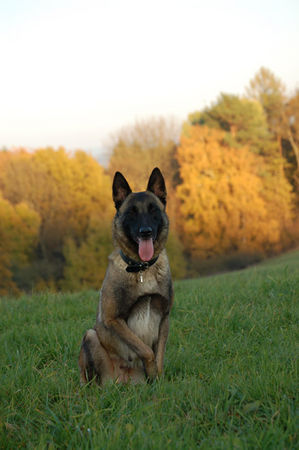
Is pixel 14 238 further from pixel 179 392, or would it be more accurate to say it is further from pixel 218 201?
pixel 179 392

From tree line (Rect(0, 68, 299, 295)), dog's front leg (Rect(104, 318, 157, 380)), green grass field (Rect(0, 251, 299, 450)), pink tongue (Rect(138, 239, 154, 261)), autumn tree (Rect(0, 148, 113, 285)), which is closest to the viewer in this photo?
green grass field (Rect(0, 251, 299, 450))

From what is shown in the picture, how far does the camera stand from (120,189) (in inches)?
161

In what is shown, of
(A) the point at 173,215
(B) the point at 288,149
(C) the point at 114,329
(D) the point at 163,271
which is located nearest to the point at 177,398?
(C) the point at 114,329

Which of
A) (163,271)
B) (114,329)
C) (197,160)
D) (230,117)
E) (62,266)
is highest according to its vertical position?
(230,117)

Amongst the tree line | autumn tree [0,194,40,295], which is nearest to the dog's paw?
the tree line

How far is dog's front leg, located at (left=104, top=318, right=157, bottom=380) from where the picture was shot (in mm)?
3721

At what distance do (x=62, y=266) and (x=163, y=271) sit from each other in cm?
3493

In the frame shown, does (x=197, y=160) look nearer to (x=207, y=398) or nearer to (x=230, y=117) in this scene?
(x=230, y=117)

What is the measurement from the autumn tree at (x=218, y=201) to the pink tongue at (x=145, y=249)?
3462cm

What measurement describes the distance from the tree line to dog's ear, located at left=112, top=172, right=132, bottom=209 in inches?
1166

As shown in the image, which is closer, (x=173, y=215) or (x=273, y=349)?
(x=273, y=349)

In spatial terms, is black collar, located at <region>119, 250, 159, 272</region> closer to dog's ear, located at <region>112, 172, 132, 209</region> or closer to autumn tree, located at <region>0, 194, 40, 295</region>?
dog's ear, located at <region>112, 172, 132, 209</region>

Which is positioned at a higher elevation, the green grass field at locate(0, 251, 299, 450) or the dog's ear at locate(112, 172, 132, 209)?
the dog's ear at locate(112, 172, 132, 209)

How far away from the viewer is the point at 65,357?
479 cm
